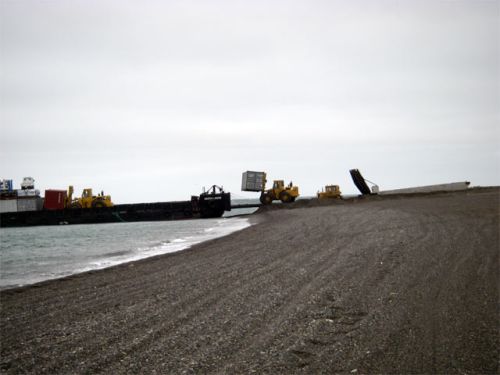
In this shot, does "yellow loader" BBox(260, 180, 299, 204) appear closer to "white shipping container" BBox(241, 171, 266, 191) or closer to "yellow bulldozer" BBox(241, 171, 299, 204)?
"yellow bulldozer" BBox(241, 171, 299, 204)

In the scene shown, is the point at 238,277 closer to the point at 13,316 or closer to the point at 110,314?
the point at 110,314

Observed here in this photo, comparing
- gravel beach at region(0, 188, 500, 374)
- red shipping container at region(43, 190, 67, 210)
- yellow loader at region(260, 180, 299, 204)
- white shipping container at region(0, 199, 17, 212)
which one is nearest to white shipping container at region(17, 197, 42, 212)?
white shipping container at region(0, 199, 17, 212)

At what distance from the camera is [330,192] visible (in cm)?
4753

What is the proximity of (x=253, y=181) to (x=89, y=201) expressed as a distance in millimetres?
20676

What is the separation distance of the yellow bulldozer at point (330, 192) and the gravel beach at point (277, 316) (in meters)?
37.4

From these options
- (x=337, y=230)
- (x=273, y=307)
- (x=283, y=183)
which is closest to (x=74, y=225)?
(x=283, y=183)

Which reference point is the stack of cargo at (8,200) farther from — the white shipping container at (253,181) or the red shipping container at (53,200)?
the white shipping container at (253,181)

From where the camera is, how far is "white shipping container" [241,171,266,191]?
149 ft

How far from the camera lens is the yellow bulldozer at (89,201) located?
158 ft

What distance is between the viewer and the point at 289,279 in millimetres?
7645

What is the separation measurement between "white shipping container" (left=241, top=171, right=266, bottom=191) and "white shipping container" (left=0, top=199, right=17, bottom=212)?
29.6 metres

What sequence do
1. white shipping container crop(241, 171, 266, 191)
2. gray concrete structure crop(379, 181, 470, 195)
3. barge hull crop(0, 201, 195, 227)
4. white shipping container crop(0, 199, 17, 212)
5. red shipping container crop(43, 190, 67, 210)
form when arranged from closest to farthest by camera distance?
1. gray concrete structure crop(379, 181, 470, 195)
2. white shipping container crop(241, 171, 266, 191)
3. barge hull crop(0, 201, 195, 227)
4. red shipping container crop(43, 190, 67, 210)
5. white shipping container crop(0, 199, 17, 212)

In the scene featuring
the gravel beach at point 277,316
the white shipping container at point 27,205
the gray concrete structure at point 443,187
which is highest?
the gray concrete structure at point 443,187

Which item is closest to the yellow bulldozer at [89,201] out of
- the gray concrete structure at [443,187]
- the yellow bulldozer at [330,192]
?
the yellow bulldozer at [330,192]
